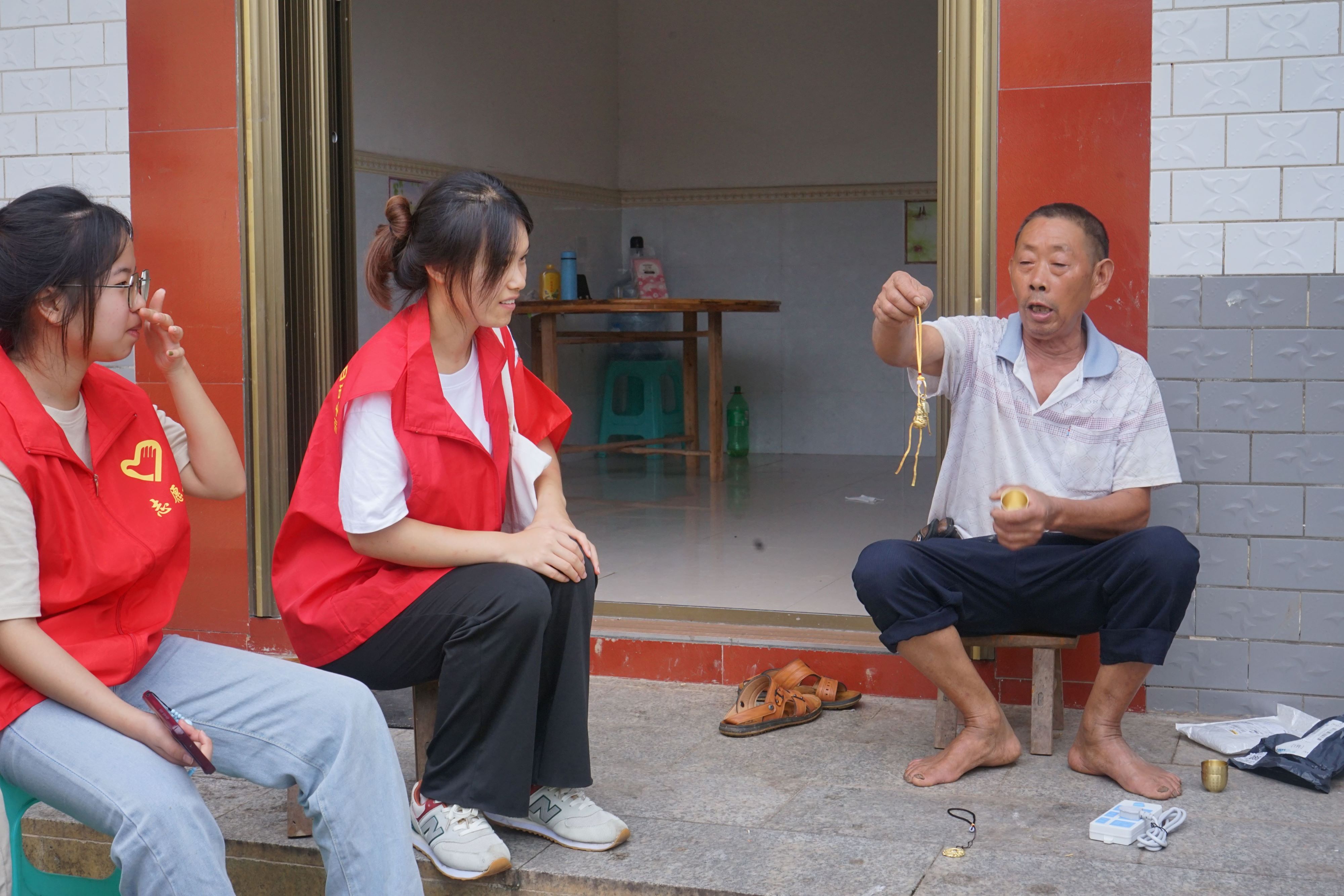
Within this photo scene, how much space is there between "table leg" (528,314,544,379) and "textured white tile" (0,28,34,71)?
10.6 ft

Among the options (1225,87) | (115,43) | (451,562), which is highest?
(115,43)

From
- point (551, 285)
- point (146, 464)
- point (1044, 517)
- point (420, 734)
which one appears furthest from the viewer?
point (551, 285)

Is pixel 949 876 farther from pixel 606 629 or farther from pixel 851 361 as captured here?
pixel 851 361

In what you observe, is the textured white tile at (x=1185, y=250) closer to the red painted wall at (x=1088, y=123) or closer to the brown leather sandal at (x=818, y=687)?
the red painted wall at (x=1088, y=123)

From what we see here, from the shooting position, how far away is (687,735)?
2.76m

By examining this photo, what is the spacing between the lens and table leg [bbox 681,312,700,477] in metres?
7.02

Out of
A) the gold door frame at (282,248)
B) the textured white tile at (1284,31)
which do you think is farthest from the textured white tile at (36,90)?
the textured white tile at (1284,31)

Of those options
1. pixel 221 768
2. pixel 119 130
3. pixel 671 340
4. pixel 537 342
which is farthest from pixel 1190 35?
pixel 671 340

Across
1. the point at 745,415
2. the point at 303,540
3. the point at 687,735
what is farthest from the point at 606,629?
the point at 745,415

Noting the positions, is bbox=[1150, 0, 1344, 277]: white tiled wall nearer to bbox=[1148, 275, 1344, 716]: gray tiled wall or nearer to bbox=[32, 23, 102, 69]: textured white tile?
bbox=[1148, 275, 1344, 716]: gray tiled wall

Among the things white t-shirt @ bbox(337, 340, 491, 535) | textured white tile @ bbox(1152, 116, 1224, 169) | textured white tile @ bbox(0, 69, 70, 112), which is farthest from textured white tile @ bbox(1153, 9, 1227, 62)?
textured white tile @ bbox(0, 69, 70, 112)

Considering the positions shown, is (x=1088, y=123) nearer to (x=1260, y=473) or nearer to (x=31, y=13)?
(x=1260, y=473)

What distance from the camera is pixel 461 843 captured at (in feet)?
6.61

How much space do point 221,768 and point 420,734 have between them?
19.4 inches
